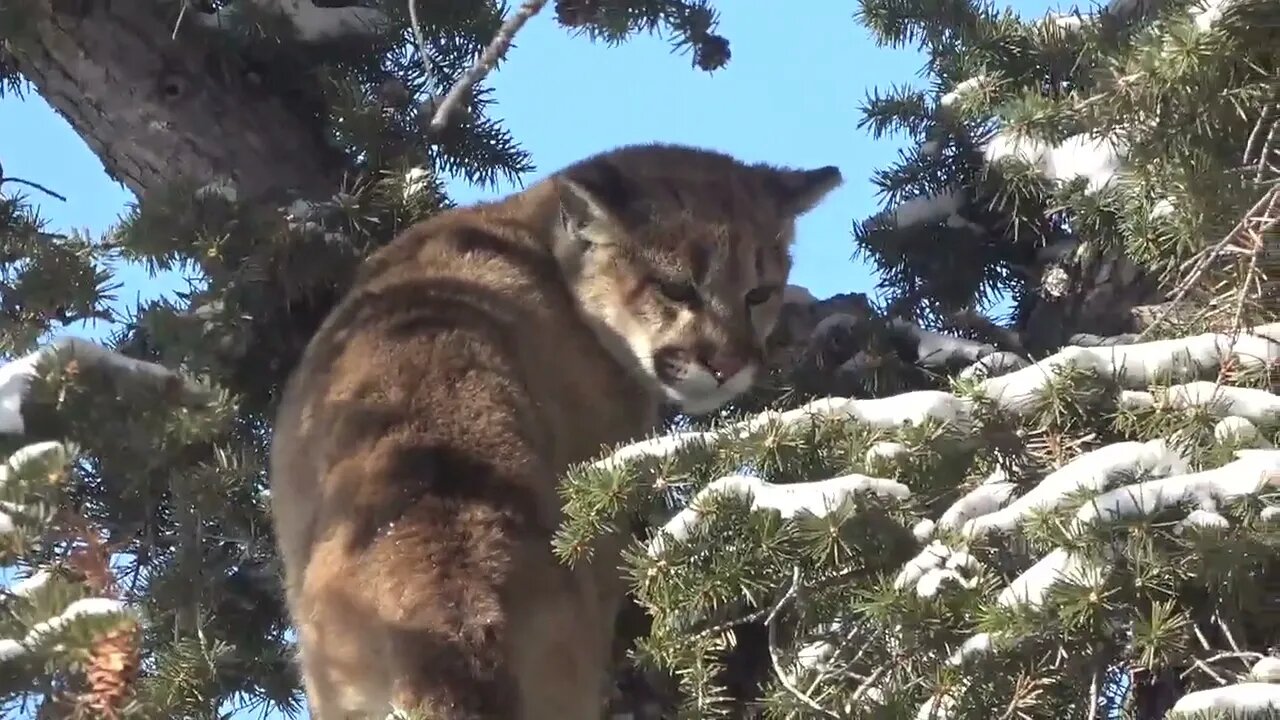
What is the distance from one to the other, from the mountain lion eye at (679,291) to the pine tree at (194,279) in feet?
1.92

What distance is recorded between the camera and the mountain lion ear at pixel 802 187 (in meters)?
4.50

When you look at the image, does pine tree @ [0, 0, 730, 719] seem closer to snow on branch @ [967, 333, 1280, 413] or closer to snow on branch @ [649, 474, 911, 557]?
snow on branch @ [649, 474, 911, 557]

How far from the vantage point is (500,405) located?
10.9 feet

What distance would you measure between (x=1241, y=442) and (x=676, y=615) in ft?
2.93

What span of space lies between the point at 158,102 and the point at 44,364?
168 centimetres

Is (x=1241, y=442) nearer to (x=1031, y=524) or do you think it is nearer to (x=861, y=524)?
(x=1031, y=524)

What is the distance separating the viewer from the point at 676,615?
2.28m

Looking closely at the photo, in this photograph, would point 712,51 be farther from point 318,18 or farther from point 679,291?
point 318,18

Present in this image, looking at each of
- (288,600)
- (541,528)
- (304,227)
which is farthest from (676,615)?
(304,227)

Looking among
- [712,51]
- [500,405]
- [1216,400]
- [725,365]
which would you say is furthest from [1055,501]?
[712,51]

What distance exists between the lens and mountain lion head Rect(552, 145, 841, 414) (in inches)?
154

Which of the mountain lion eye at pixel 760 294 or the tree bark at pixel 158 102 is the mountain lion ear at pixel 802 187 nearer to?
the mountain lion eye at pixel 760 294

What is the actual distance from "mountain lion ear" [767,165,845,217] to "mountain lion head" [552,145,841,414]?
18 cm

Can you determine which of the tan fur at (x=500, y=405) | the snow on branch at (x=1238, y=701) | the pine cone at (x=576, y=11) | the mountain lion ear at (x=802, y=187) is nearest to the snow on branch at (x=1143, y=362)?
the snow on branch at (x=1238, y=701)
